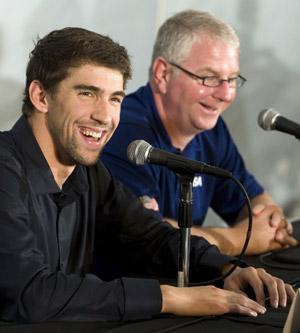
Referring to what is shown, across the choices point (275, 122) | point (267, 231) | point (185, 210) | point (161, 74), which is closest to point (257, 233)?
point (267, 231)

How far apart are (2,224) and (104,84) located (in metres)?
0.39

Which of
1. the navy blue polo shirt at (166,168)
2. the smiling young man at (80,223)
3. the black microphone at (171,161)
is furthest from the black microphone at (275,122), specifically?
the black microphone at (171,161)

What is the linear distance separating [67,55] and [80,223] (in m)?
0.40

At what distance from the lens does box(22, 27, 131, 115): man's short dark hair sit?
1.79 meters

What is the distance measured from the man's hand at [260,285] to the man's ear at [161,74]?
0.85 m

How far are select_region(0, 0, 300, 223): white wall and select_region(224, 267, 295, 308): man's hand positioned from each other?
1.02 metres

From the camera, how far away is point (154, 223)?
6.66ft

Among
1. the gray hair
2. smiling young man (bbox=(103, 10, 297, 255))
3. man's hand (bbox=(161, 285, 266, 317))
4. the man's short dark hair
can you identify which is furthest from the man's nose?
man's hand (bbox=(161, 285, 266, 317))

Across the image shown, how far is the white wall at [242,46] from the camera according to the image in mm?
2533

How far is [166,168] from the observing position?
240cm

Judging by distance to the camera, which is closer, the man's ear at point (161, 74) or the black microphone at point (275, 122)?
the black microphone at point (275, 122)

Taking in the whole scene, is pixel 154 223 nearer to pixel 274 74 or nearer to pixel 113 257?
pixel 113 257

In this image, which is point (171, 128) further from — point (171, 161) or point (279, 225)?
point (171, 161)

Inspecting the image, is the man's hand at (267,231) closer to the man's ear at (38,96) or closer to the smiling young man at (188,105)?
the smiling young man at (188,105)
